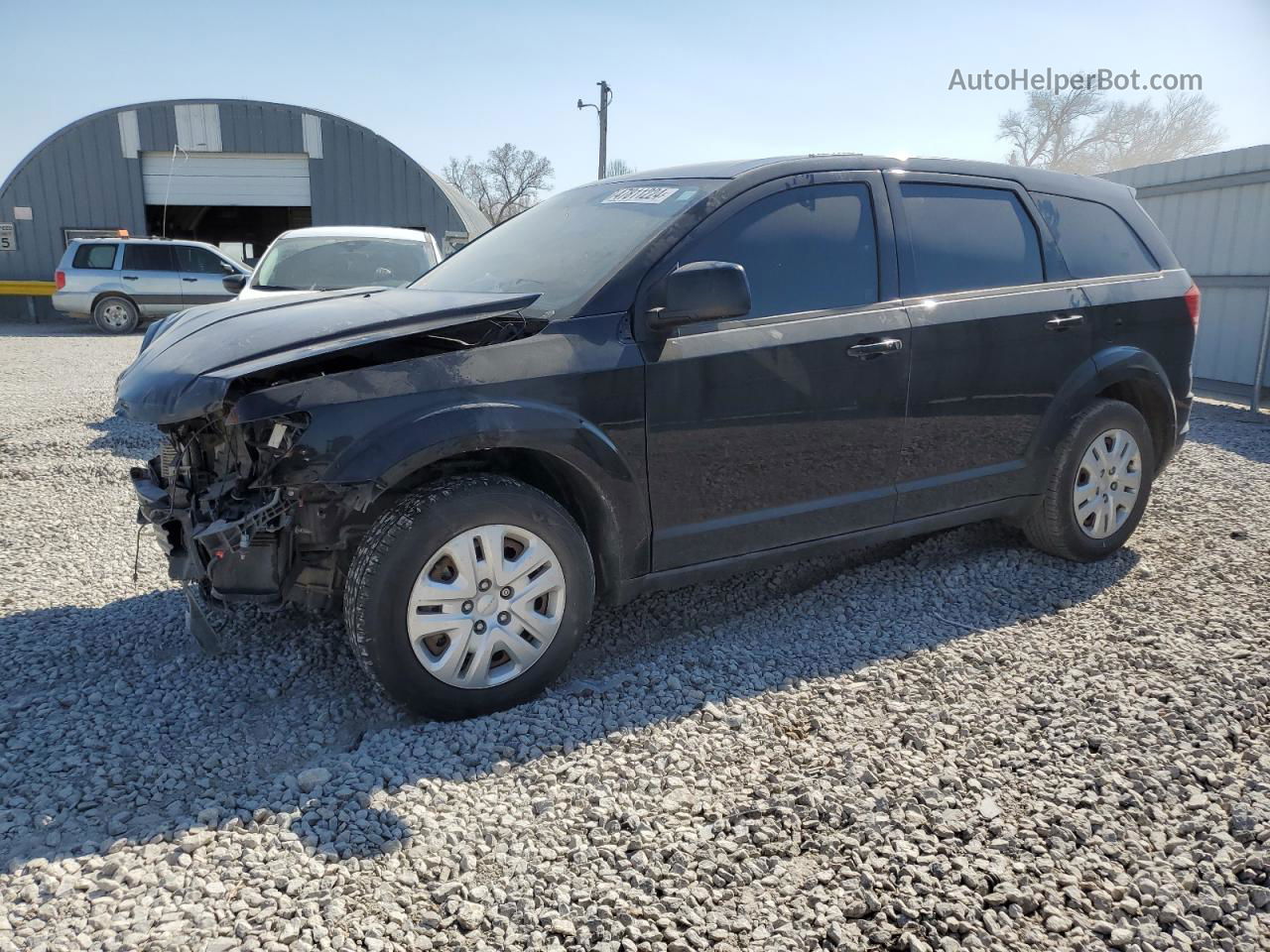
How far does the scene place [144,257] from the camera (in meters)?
18.6

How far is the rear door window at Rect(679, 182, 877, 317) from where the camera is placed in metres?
3.52

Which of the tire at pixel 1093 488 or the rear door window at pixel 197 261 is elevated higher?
the rear door window at pixel 197 261

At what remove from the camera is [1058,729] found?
118 inches

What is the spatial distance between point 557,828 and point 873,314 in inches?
92.8

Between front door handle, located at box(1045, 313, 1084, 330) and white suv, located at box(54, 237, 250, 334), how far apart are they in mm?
17524

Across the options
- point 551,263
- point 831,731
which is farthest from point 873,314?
point 831,731

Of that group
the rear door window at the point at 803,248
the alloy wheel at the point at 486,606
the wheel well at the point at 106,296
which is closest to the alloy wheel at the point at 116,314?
the wheel well at the point at 106,296

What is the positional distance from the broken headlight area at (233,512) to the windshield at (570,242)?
1.06m

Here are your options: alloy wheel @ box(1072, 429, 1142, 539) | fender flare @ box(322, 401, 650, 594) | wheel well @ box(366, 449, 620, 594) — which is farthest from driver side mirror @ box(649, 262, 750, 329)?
alloy wheel @ box(1072, 429, 1142, 539)

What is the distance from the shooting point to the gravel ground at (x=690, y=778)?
2.17 meters

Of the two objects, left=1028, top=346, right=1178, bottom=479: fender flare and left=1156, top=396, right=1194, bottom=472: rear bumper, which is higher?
left=1028, top=346, right=1178, bottom=479: fender flare

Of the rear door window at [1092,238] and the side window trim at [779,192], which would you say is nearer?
the side window trim at [779,192]

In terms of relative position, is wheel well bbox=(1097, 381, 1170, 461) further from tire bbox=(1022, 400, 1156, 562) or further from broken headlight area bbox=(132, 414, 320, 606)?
broken headlight area bbox=(132, 414, 320, 606)

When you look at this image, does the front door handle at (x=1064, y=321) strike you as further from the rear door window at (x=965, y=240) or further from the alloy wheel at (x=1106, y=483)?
the alloy wheel at (x=1106, y=483)
